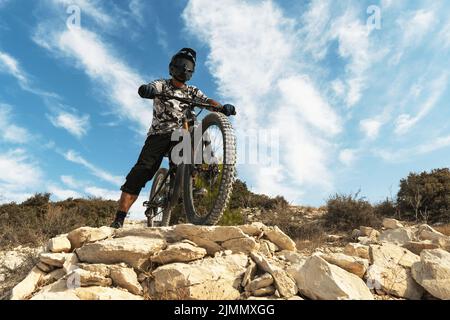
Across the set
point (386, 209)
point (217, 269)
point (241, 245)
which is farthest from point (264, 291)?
point (386, 209)

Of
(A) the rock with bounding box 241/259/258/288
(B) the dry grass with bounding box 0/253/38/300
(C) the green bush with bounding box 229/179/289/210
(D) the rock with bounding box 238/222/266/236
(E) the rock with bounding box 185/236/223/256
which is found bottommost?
(B) the dry grass with bounding box 0/253/38/300

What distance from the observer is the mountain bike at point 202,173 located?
509 centimetres

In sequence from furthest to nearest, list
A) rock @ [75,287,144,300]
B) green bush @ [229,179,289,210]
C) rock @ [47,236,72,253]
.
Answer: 1. green bush @ [229,179,289,210]
2. rock @ [47,236,72,253]
3. rock @ [75,287,144,300]

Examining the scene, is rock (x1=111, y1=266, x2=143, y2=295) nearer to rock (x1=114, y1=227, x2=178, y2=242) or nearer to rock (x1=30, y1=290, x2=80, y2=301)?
rock (x1=30, y1=290, x2=80, y2=301)

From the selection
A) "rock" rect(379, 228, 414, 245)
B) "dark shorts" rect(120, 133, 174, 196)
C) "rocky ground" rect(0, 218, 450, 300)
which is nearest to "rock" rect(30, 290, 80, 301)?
"rocky ground" rect(0, 218, 450, 300)

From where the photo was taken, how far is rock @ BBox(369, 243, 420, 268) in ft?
16.6

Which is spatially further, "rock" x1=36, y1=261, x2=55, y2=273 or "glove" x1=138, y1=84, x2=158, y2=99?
"glove" x1=138, y1=84, x2=158, y2=99

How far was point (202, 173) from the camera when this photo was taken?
5.61m

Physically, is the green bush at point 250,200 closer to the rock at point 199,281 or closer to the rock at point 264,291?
the rock at point 199,281

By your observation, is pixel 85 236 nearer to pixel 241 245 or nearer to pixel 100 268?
pixel 100 268

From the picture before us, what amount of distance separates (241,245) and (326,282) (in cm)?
138

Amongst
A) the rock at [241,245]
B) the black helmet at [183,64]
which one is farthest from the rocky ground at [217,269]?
the black helmet at [183,64]

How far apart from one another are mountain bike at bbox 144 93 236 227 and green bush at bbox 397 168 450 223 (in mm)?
10160

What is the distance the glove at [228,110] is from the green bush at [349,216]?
24.8 feet
